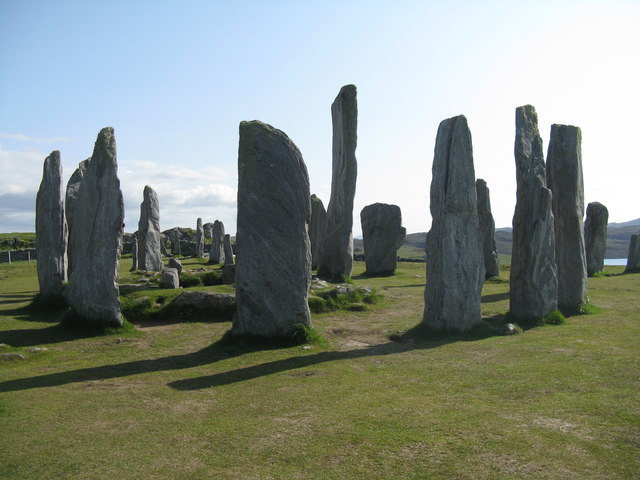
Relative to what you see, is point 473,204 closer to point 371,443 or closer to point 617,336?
point 617,336

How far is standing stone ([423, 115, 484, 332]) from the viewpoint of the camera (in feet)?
38.9

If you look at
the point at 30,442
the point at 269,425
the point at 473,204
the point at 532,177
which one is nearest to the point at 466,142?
the point at 473,204

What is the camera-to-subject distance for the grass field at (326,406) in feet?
17.4

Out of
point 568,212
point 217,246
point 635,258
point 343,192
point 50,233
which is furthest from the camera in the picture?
point 217,246

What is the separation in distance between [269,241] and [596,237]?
20.5 m

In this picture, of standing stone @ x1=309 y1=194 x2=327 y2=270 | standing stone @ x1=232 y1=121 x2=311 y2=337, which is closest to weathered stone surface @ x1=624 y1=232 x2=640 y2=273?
standing stone @ x1=309 y1=194 x2=327 y2=270

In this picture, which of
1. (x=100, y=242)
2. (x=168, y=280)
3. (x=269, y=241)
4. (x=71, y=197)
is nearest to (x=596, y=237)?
(x=168, y=280)

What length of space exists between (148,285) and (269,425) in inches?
469

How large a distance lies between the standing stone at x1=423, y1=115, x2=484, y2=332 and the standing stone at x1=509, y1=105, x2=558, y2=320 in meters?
1.86

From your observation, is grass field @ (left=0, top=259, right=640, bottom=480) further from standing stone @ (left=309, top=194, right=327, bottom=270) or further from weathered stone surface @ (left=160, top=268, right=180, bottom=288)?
standing stone @ (left=309, top=194, right=327, bottom=270)

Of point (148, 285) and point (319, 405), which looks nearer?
point (319, 405)

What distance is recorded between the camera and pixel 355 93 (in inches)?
812

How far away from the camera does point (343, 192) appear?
68.2ft

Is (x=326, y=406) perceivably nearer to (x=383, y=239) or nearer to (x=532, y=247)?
(x=532, y=247)
